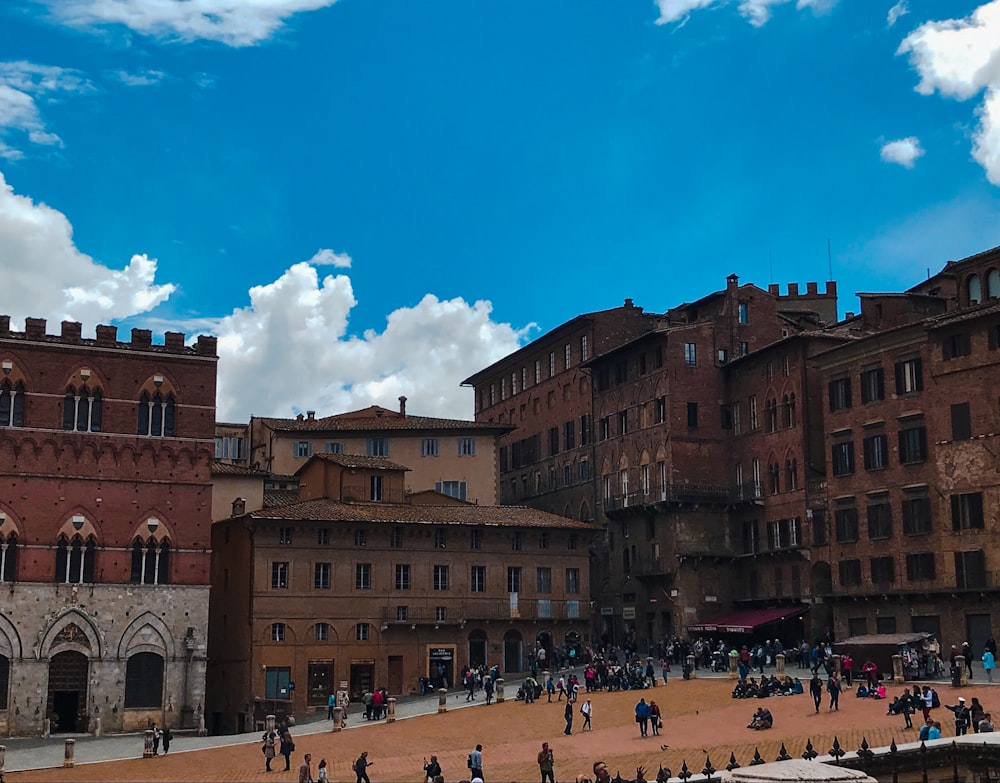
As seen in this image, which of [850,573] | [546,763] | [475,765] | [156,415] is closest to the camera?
[546,763]

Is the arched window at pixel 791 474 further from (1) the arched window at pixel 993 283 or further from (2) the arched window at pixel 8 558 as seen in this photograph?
(2) the arched window at pixel 8 558

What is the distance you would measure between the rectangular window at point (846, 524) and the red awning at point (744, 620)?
450cm

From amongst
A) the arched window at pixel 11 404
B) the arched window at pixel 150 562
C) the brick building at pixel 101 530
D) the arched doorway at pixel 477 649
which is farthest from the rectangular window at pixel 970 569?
the arched window at pixel 11 404

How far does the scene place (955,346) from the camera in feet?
198

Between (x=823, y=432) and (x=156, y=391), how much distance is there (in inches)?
1306

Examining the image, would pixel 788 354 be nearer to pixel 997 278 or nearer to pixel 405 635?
pixel 997 278

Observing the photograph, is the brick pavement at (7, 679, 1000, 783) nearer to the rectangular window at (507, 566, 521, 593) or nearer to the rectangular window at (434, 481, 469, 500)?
the rectangular window at (507, 566, 521, 593)

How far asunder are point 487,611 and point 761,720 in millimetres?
26141

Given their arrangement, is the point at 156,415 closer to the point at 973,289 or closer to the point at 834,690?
the point at 834,690

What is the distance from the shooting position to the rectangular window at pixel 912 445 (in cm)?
6169

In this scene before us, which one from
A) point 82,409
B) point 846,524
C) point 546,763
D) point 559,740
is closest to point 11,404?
point 82,409

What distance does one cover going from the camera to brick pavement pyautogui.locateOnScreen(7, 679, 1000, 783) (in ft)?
142

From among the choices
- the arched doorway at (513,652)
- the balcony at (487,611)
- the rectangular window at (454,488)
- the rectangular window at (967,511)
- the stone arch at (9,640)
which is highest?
the rectangular window at (454,488)

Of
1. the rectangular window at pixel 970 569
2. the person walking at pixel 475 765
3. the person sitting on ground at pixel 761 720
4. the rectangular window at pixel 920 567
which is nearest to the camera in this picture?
the person walking at pixel 475 765
